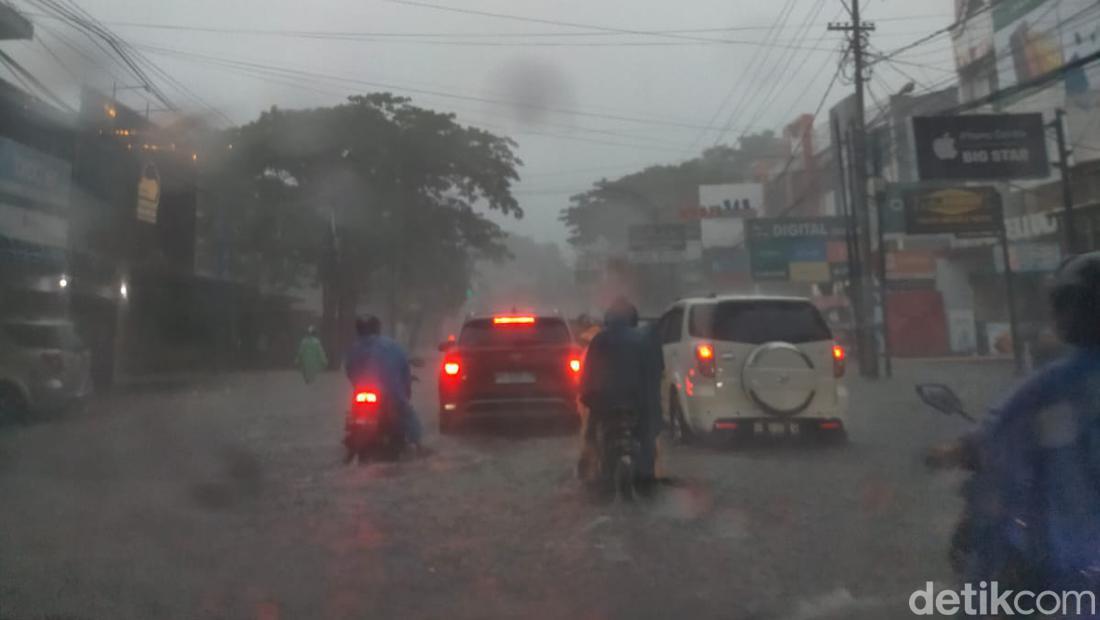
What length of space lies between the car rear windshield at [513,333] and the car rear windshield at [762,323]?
247 centimetres

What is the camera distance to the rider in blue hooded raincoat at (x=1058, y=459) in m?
3.34

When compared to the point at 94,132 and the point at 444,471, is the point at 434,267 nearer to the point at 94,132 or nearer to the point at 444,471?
the point at 94,132

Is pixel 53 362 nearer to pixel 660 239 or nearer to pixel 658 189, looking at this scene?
pixel 660 239

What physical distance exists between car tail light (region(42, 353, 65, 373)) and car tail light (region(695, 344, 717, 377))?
10224 millimetres

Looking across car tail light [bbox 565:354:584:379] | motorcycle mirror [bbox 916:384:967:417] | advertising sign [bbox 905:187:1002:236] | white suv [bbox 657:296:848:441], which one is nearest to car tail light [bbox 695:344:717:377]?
white suv [bbox 657:296:848:441]

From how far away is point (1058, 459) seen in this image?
Result: 3.37m

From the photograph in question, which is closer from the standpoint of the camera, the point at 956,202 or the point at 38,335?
the point at 38,335

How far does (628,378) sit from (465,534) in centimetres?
194

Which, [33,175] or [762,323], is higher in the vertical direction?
[33,175]

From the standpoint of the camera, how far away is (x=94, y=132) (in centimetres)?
2659

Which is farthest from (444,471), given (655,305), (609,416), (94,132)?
(655,305)

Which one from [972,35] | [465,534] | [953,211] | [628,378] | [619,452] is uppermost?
[972,35]

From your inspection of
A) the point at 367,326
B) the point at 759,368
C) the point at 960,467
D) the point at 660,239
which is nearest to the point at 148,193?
the point at 367,326

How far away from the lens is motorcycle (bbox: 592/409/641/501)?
8.98m
